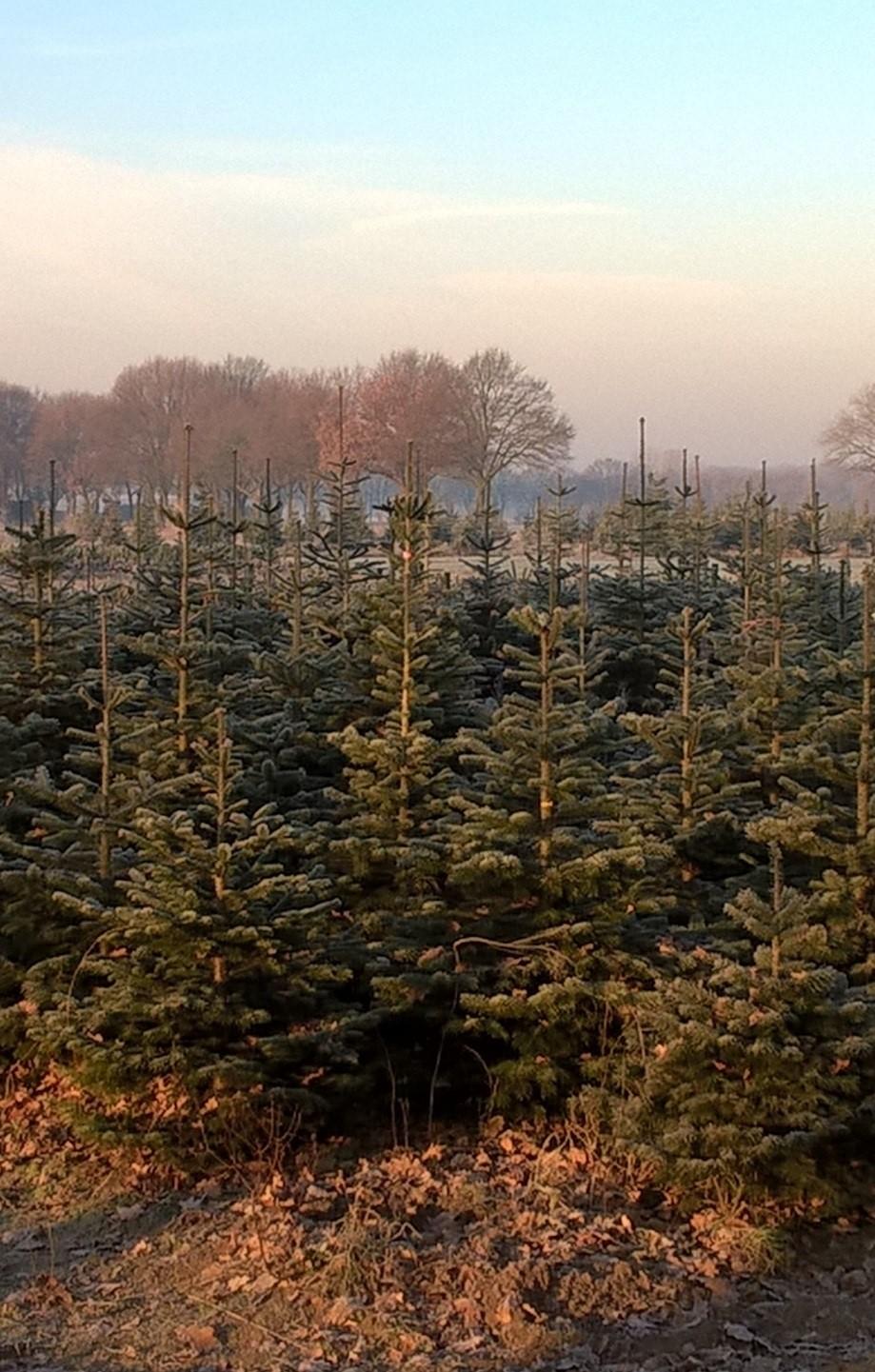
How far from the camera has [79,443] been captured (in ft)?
226

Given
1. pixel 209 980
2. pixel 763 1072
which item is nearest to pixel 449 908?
pixel 209 980

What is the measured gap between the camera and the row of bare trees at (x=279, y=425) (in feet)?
186

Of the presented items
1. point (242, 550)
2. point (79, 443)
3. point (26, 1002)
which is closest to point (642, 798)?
point (26, 1002)

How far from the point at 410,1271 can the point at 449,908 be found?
248cm

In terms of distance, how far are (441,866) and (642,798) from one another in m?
1.70

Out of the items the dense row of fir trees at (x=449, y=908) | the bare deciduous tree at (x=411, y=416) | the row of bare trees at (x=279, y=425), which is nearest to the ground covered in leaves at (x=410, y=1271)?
the dense row of fir trees at (x=449, y=908)

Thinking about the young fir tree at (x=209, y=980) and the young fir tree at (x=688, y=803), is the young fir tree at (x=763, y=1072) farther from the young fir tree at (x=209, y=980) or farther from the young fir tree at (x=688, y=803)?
the young fir tree at (x=209, y=980)

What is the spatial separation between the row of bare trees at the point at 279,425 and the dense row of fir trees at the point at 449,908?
1454 inches

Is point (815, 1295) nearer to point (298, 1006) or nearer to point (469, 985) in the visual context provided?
point (469, 985)

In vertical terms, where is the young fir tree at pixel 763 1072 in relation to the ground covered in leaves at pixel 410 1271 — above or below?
above

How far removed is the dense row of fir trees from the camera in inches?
287

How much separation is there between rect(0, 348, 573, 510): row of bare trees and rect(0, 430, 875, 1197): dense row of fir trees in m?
36.9

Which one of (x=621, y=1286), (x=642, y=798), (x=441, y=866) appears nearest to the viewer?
(x=621, y=1286)

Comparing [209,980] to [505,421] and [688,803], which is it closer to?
[688,803]
